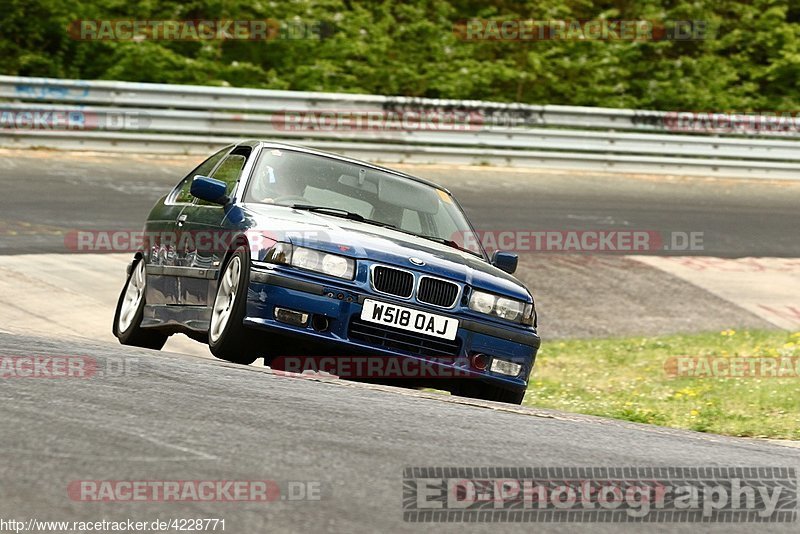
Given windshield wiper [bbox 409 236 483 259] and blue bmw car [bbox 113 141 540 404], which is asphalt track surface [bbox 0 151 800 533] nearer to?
blue bmw car [bbox 113 141 540 404]

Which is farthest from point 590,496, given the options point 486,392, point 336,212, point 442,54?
point 442,54

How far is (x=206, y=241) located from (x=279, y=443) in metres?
3.62

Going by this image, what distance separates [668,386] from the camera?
9.91 meters

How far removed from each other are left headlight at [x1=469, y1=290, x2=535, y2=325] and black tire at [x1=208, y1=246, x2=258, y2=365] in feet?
4.25

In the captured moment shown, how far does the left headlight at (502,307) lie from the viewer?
741cm

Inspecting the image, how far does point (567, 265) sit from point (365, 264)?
8.40m

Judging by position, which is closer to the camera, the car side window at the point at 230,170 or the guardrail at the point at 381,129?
the car side window at the point at 230,170

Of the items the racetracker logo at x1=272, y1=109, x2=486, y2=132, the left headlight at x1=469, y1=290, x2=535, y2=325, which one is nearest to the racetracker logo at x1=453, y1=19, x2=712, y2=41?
the racetracker logo at x1=272, y1=109, x2=486, y2=132

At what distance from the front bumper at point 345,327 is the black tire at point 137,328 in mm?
2088

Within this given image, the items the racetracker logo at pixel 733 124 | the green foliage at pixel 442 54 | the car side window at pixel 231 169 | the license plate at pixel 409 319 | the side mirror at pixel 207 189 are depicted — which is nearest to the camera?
the license plate at pixel 409 319

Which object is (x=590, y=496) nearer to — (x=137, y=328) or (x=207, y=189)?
(x=207, y=189)

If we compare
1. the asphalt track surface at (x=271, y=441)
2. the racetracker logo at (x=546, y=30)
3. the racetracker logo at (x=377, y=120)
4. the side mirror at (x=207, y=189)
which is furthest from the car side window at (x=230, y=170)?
the racetracker logo at (x=546, y=30)

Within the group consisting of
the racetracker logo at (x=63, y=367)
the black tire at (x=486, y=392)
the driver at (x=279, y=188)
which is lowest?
the black tire at (x=486, y=392)

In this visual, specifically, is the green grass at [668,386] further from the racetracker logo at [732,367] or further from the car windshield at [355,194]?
the car windshield at [355,194]
